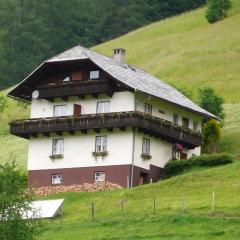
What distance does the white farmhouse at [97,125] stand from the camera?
82812mm

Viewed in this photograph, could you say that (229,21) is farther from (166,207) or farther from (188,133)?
(166,207)

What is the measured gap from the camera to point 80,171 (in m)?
83.7

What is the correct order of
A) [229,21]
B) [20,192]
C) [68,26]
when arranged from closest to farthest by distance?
[20,192] → [229,21] → [68,26]

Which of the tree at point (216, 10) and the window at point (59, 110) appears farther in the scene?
the tree at point (216, 10)

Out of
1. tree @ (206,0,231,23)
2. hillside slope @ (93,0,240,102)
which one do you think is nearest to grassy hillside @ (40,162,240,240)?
hillside slope @ (93,0,240,102)

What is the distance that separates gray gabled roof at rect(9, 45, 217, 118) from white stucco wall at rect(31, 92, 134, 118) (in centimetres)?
117

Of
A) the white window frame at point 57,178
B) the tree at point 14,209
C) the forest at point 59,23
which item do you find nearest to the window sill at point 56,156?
the white window frame at point 57,178

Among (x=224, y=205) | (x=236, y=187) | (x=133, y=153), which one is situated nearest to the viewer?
(x=224, y=205)

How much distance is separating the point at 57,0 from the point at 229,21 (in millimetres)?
50245

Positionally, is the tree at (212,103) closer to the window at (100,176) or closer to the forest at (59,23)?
the window at (100,176)

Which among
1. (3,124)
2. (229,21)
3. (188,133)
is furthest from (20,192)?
(229,21)

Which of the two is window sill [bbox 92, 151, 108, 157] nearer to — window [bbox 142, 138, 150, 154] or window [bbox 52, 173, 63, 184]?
window [bbox 142, 138, 150, 154]

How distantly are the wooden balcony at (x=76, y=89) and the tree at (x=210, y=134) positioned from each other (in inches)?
417

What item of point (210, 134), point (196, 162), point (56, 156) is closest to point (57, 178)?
point (56, 156)
